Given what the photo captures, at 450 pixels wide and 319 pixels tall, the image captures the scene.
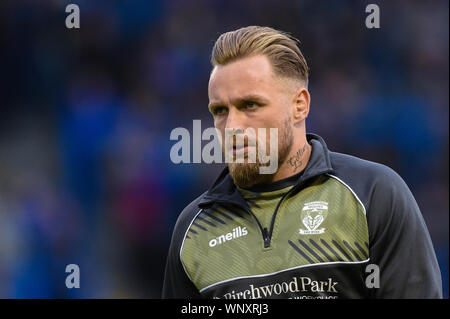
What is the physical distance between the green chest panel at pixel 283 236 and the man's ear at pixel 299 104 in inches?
13.0

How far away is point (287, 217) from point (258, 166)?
0.93ft

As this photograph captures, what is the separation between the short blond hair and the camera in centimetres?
319


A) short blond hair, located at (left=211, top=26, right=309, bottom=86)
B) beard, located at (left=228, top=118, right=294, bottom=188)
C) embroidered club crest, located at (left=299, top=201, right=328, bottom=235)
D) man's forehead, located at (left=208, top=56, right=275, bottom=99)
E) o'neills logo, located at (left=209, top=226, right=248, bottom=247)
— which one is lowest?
o'neills logo, located at (left=209, top=226, right=248, bottom=247)

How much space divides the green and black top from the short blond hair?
15.5 inches

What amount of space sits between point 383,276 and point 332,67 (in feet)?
15.8

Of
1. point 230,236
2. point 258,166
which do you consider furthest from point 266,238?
point 258,166

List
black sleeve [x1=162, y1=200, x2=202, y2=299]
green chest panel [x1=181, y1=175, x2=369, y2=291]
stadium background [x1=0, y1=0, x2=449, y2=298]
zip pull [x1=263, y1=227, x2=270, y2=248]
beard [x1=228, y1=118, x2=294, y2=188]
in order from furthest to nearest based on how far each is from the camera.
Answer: stadium background [x1=0, y1=0, x2=449, y2=298] < black sleeve [x1=162, y1=200, x2=202, y2=299] < beard [x1=228, y1=118, x2=294, y2=188] < zip pull [x1=263, y1=227, x2=270, y2=248] < green chest panel [x1=181, y1=175, x2=369, y2=291]

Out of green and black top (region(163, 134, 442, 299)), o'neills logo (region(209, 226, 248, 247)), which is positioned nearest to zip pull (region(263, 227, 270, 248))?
green and black top (region(163, 134, 442, 299))

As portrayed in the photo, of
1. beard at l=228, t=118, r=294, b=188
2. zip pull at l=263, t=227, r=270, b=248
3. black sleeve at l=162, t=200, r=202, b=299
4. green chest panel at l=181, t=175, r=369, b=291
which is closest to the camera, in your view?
green chest panel at l=181, t=175, r=369, b=291

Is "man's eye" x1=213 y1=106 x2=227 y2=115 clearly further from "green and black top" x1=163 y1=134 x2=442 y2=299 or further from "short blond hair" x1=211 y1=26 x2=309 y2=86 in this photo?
"green and black top" x1=163 y1=134 x2=442 y2=299

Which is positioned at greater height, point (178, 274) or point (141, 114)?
point (141, 114)

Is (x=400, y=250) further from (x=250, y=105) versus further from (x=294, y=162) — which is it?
(x=250, y=105)

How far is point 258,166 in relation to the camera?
3.15 m

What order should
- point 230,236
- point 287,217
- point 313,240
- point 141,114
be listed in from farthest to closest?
point 141,114 → point 230,236 → point 287,217 → point 313,240
